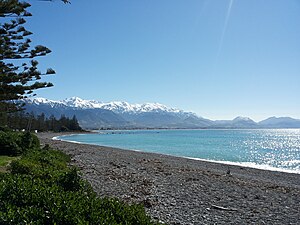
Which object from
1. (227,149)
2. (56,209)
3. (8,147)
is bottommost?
(227,149)

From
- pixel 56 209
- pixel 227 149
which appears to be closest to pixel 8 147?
pixel 56 209

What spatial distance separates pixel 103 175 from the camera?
12.2 meters

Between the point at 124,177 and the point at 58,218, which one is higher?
the point at 58,218

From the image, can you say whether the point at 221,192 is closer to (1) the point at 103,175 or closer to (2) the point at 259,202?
(2) the point at 259,202

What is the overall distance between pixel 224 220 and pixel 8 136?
1455cm

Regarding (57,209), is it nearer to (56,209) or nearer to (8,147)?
(56,209)

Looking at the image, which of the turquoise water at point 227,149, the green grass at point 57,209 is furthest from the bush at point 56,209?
the turquoise water at point 227,149

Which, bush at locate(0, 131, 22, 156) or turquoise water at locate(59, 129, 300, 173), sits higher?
bush at locate(0, 131, 22, 156)

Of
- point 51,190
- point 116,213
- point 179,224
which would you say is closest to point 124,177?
point 179,224

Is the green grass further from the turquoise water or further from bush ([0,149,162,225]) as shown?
the turquoise water

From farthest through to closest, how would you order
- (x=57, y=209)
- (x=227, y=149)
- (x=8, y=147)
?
(x=227, y=149), (x=8, y=147), (x=57, y=209)

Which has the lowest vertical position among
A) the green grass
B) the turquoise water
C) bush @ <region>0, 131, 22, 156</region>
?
the turquoise water

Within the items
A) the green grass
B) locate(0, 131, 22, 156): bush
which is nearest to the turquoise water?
locate(0, 131, 22, 156): bush

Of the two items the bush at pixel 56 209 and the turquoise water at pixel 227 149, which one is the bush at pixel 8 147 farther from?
the turquoise water at pixel 227 149
